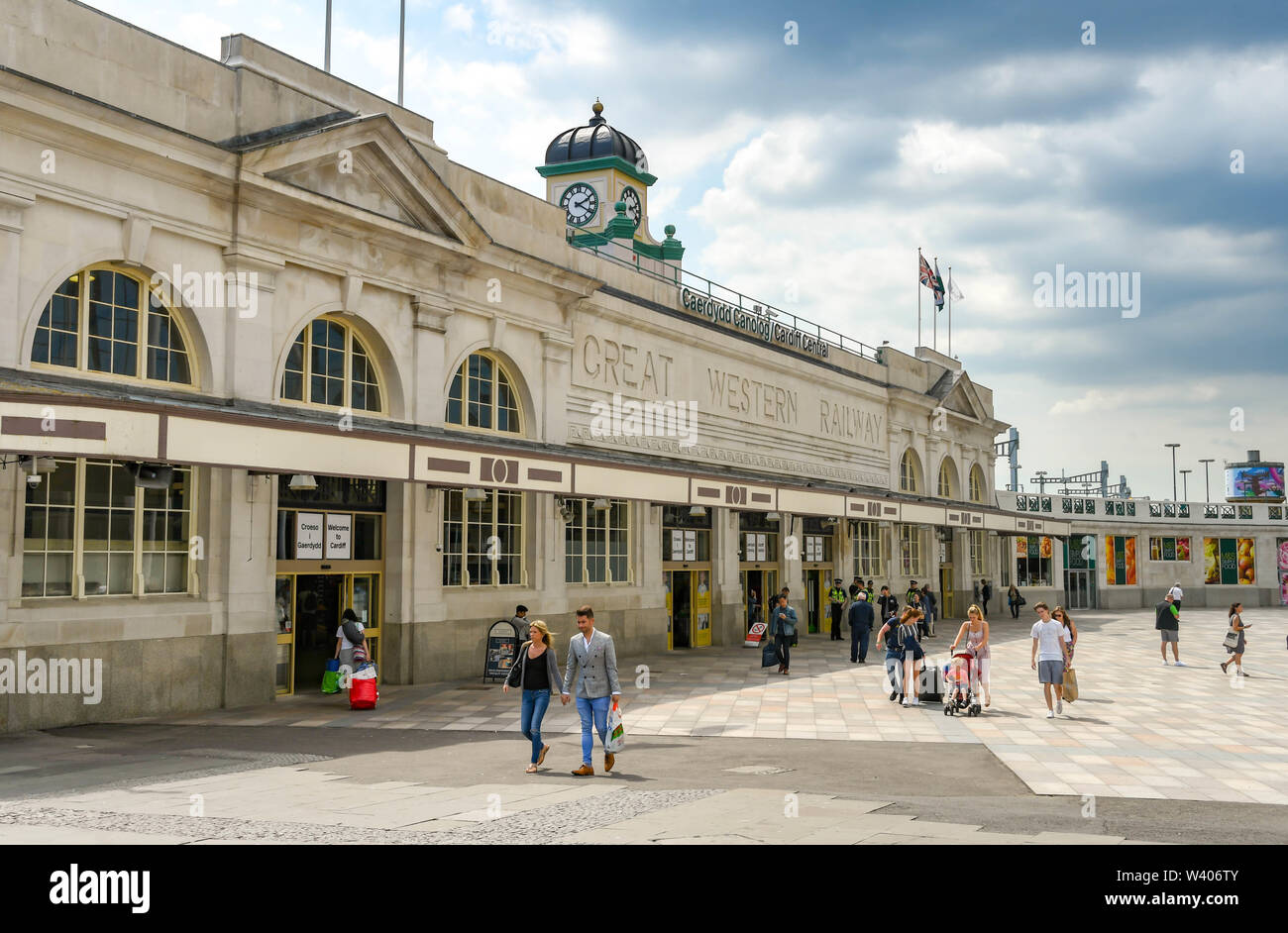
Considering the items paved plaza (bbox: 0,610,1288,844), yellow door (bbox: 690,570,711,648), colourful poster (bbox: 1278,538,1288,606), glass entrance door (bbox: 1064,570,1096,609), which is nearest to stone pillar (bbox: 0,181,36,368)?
paved plaza (bbox: 0,610,1288,844)

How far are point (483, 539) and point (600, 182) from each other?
19425mm

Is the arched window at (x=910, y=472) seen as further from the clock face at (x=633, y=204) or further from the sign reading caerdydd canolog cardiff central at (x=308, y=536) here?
the sign reading caerdydd canolog cardiff central at (x=308, y=536)

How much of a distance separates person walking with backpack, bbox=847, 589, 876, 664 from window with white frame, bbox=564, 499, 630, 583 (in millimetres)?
5322

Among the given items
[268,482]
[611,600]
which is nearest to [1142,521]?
[611,600]

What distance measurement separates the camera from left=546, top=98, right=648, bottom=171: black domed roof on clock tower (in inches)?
1513

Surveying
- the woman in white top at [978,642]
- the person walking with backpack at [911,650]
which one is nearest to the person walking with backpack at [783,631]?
the person walking with backpack at [911,650]

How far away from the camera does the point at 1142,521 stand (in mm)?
59750

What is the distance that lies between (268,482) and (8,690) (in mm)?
4754

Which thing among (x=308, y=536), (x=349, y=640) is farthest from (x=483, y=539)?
(x=349, y=640)

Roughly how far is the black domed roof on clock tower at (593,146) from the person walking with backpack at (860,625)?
20010mm

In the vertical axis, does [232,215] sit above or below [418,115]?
below

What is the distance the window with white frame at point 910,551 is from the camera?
41.6 m

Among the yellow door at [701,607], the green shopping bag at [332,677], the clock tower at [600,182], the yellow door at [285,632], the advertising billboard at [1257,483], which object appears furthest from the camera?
the advertising billboard at [1257,483]
